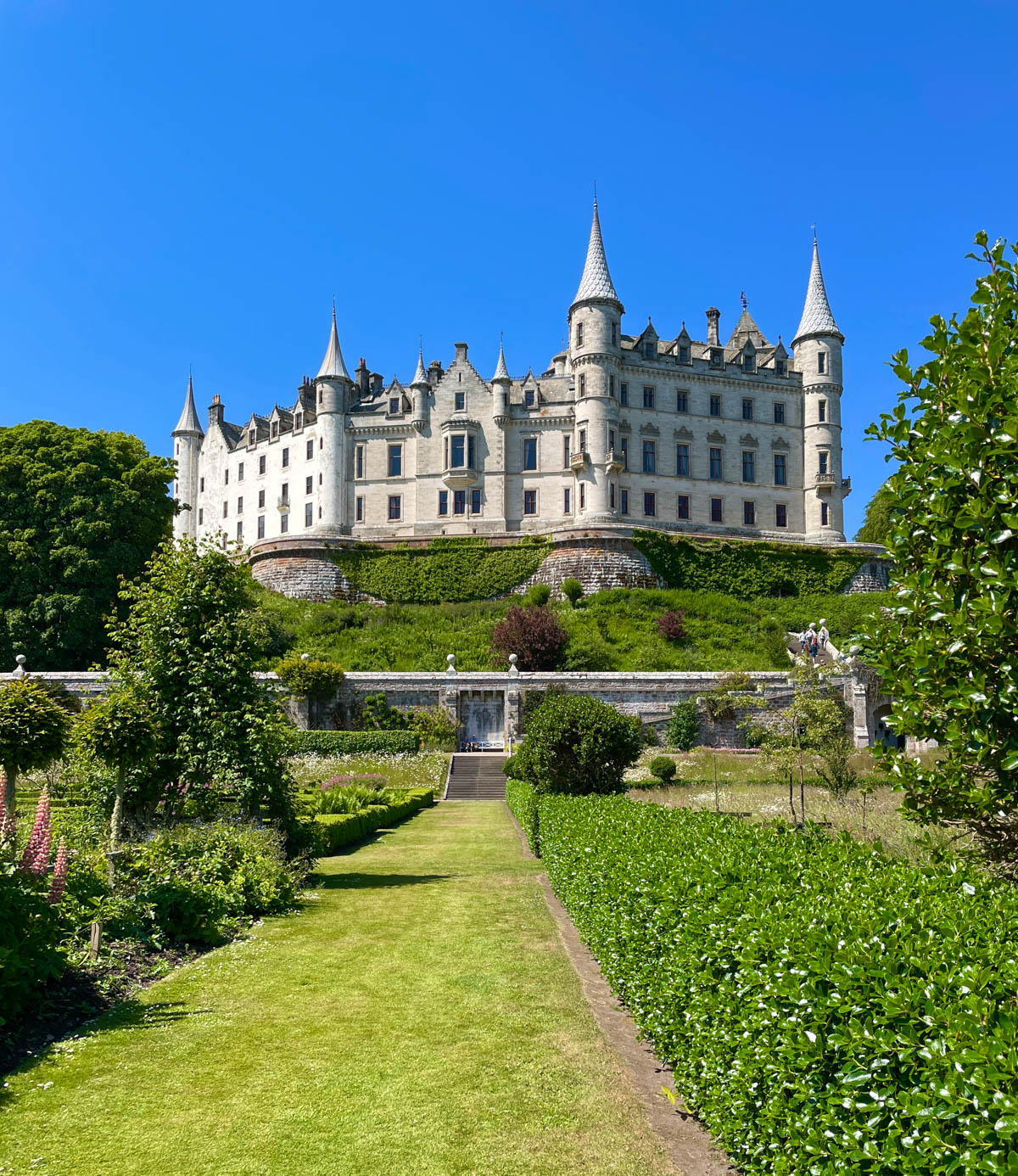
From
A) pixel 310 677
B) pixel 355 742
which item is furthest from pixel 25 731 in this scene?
pixel 310 677

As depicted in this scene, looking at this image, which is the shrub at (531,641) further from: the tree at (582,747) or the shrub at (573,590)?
the tree at (582,747)

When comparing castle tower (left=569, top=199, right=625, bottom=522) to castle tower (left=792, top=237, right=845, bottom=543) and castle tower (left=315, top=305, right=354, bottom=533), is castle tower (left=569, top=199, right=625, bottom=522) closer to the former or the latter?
castle tower (left=792, top=237, right=845, bottom=543)

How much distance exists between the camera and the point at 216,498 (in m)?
76.9

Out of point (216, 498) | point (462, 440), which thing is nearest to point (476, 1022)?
point (462, 440)

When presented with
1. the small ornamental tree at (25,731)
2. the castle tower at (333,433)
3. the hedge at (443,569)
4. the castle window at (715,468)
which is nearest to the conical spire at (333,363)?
the castle tower at (333,433)

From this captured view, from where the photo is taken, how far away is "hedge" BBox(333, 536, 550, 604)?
5753 centimetres

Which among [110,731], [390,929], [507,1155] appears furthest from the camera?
[110,731]

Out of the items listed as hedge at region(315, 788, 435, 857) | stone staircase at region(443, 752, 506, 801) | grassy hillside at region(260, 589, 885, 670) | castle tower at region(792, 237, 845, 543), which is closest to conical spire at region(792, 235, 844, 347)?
castle tower at region(792, 237, 845, 543)

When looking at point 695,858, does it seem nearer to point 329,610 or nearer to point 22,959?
point 22,959

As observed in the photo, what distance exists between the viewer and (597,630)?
49.8 m

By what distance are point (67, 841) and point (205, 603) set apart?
4.31 meters

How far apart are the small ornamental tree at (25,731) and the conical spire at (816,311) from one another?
2472 inches

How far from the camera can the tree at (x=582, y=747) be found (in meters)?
18.8

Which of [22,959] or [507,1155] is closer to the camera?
[507,1155]
